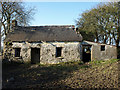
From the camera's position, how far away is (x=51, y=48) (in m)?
15.8

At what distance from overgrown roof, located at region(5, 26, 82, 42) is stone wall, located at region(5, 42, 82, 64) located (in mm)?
667

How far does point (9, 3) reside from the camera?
20734mm

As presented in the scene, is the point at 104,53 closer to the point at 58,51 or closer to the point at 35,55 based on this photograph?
the point at 58,51

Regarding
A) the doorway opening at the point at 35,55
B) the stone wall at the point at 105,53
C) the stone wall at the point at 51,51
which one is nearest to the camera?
the stone wall at the point at 51,51

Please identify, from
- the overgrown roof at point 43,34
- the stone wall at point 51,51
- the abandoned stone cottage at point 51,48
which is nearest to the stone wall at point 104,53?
the abandoned stone cottage at point 51,48

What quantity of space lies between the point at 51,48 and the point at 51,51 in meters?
0.39

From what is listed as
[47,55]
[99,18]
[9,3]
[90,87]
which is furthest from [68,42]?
[9,3]

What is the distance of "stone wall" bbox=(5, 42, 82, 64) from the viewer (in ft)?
51.0

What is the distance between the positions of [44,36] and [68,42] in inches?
137

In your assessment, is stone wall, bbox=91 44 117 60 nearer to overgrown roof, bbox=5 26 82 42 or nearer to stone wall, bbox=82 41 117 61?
stone wall, bbox=82 41 117 61

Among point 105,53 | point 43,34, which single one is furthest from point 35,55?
point 105,53

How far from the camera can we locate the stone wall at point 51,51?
51.0 ft

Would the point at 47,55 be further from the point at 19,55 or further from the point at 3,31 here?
the point at 3,31

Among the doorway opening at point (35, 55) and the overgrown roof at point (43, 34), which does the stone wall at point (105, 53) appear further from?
the doorway opening at point (35, 55)
